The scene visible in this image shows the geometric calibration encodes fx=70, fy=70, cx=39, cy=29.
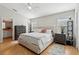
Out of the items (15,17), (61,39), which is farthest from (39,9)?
(61,39)

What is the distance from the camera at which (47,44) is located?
290 centimetres

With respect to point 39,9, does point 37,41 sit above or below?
below

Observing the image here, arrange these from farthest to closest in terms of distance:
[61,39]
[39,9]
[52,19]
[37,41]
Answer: [61,39]
[37,41]
[52,19]
[39,9]

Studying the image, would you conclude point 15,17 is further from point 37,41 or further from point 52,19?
point 52,19

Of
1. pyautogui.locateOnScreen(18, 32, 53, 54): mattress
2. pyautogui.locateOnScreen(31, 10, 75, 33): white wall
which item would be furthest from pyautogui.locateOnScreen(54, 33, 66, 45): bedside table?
pyautogui.locateOnScreen(31, 10, 75, 33): white wall

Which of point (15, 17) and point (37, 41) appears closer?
point (15, 17)

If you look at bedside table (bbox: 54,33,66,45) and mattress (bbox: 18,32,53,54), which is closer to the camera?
mattress (bbox: 18,32,53,54)

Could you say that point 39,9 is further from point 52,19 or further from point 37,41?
point 37,41

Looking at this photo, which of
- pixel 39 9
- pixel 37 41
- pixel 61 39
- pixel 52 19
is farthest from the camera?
pixel 61 39

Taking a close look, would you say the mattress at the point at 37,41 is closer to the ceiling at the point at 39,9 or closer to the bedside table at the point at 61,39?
the bedside table at the point at 61,39

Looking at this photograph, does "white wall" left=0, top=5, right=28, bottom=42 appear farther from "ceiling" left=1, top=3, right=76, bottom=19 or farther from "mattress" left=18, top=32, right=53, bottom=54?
"mattress" left=18, top=32, right=53, bottom=54

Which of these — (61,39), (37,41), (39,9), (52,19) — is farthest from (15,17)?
(61,39)

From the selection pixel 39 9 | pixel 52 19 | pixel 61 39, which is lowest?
pixel 61 39

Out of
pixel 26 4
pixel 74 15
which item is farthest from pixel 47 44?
pixel 26 4
